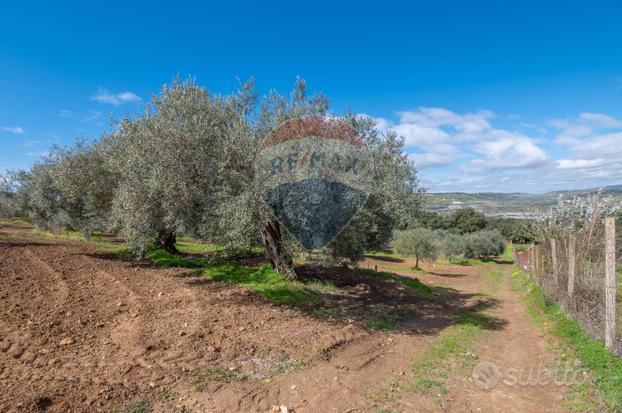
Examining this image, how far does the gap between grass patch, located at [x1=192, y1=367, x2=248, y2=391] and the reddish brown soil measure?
1.7 inches

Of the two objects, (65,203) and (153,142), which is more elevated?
(153,142)

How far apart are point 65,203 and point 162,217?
1227cm

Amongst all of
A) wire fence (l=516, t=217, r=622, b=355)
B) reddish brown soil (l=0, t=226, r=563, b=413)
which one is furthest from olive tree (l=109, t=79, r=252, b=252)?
wire fence (l=516, t=217, r=622, b=355)

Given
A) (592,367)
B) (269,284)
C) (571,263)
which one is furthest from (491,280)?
(592,367)

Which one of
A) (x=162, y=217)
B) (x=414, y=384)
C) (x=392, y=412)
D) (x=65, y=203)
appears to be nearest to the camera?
(x=392, y=412)

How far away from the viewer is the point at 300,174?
8.14 meters

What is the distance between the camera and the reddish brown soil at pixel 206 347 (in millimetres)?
4656

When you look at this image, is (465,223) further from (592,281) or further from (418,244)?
(592,281)

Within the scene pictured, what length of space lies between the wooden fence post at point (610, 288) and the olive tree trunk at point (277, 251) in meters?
8.48

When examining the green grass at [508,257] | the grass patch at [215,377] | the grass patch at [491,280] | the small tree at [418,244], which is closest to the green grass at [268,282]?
the grass patch at [215,377]

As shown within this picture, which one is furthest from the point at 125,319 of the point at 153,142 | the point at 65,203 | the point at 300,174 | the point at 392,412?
the point at 65,203

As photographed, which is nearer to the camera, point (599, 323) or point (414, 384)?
point (414, 384)

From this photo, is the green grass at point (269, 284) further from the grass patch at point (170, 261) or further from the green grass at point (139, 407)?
the green grass at point (139, 407)

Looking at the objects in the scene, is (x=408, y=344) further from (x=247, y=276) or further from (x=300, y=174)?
(x=247, y=276)
